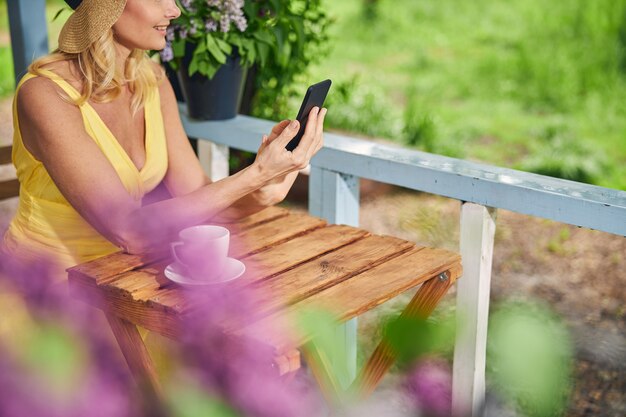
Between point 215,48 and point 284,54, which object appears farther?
point 284,54

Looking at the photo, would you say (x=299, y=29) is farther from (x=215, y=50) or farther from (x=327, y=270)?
(x=327, y=270)

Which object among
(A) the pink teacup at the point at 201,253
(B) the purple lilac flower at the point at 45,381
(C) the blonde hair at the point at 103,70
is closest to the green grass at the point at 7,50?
(C) the blonde hair at the point at 103,70

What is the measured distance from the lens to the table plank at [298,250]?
1.82 m

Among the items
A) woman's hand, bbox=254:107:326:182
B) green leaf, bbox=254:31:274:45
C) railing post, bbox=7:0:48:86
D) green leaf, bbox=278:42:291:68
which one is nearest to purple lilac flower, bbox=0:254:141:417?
woman's hand, bbox=254:107:326:182

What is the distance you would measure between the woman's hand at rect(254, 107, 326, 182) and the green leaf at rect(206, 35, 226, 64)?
763 millimetres

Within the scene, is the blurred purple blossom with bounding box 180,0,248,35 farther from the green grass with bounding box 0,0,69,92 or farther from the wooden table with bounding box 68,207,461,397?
the green grass with bounding box 0,0,69,92

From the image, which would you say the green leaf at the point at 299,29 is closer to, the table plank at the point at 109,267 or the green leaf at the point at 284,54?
the green leaf at the point at 284,54

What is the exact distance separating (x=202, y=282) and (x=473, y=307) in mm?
882

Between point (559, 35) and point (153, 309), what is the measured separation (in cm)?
664

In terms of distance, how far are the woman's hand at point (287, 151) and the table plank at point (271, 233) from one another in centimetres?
19

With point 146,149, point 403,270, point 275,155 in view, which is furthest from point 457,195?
point 146,149

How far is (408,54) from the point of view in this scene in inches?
313

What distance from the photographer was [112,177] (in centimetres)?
194

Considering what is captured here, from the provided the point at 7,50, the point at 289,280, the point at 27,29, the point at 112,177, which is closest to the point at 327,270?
the point at 289,280
